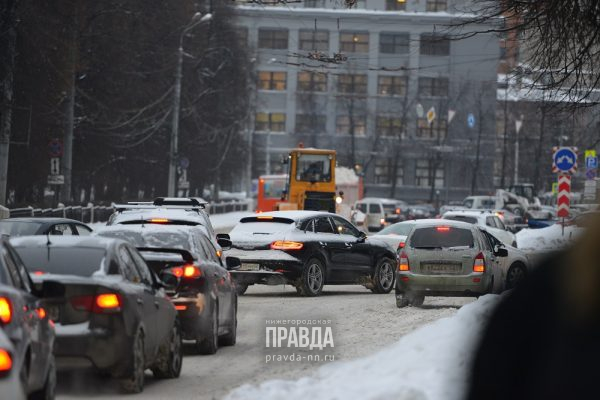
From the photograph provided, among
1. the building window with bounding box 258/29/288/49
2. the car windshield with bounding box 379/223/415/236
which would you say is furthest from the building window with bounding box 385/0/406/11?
the car windshield with bounding box 379/223/415/236

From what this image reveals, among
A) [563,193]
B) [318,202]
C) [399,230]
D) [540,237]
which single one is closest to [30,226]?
[399,230]

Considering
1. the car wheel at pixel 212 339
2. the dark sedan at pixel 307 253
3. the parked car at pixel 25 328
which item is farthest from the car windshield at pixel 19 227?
the parked car at pixel 25 328

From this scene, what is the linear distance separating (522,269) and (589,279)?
22342 mm

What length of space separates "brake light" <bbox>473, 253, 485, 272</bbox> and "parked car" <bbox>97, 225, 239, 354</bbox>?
730cm

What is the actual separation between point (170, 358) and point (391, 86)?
103 m

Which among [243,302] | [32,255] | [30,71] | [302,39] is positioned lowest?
[243,302]

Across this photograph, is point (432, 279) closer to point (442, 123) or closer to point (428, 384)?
point (428, 384)

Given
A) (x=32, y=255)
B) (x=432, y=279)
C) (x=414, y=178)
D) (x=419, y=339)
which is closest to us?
(x=32, y=255)

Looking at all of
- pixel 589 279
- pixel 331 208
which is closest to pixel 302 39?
pixel 331 208

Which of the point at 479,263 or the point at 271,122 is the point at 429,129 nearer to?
the point at 271,122

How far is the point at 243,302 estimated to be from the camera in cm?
2377

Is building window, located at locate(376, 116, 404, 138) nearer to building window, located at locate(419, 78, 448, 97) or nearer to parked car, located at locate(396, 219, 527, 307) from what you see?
building window, located at locate(419, 78, 448, 97)

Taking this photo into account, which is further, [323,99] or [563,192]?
[323,99]

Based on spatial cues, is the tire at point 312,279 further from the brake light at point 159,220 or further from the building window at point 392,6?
the building window at point 392,6
